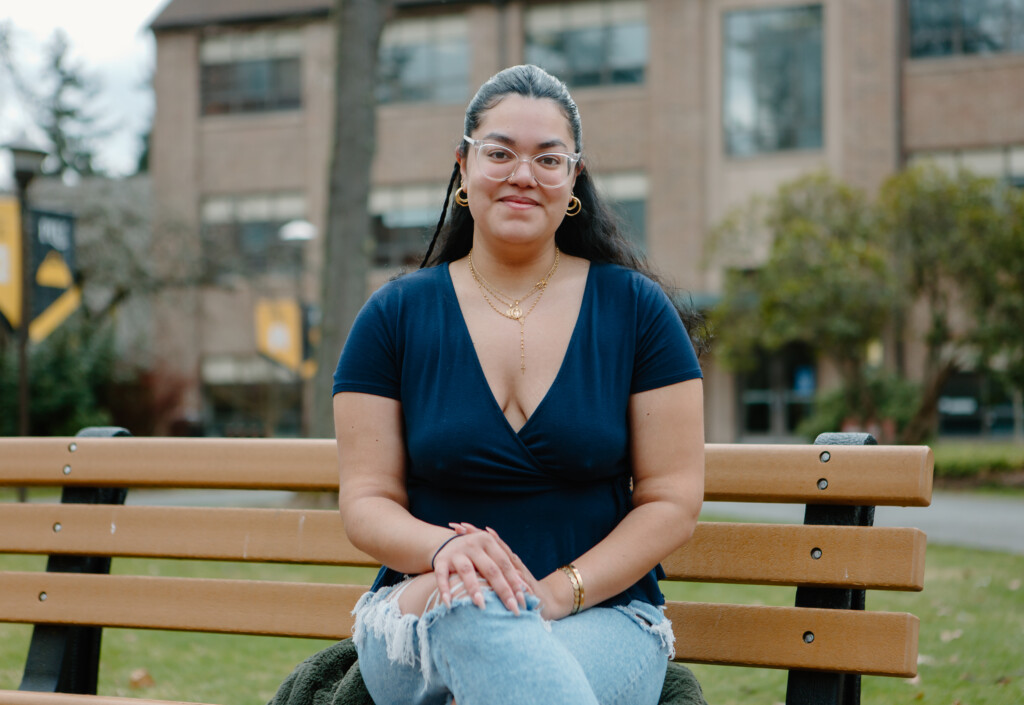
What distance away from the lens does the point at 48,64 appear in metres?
52.2

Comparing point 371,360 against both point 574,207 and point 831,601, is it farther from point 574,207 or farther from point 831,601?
point 831,601

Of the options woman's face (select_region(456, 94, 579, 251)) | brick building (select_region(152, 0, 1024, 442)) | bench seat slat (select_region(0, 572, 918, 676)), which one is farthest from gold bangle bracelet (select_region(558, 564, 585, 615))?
brick building (select_region(152, 0, 1024, 442))

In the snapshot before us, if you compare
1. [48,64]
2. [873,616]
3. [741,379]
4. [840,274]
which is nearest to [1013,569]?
[873,616]

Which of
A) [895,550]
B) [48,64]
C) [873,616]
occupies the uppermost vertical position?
[48,64]

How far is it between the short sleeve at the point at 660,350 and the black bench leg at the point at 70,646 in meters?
1.55

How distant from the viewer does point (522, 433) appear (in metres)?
2.27

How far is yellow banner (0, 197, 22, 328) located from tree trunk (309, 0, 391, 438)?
3.14 m

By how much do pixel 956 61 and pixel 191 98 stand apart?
21.4 meters

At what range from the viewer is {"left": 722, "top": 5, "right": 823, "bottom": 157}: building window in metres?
27.9

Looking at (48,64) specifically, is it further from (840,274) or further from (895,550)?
(895,550)

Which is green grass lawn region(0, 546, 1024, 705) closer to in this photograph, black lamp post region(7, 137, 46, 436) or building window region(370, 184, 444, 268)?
black lamp post region(7, 137, 46, 436)

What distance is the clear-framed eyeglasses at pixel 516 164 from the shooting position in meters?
2.40

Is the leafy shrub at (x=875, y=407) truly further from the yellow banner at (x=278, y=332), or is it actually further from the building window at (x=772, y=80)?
the yellow banner at (x=278, y=332)

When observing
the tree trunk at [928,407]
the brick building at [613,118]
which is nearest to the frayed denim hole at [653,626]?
the tree trunk at [928,407]
